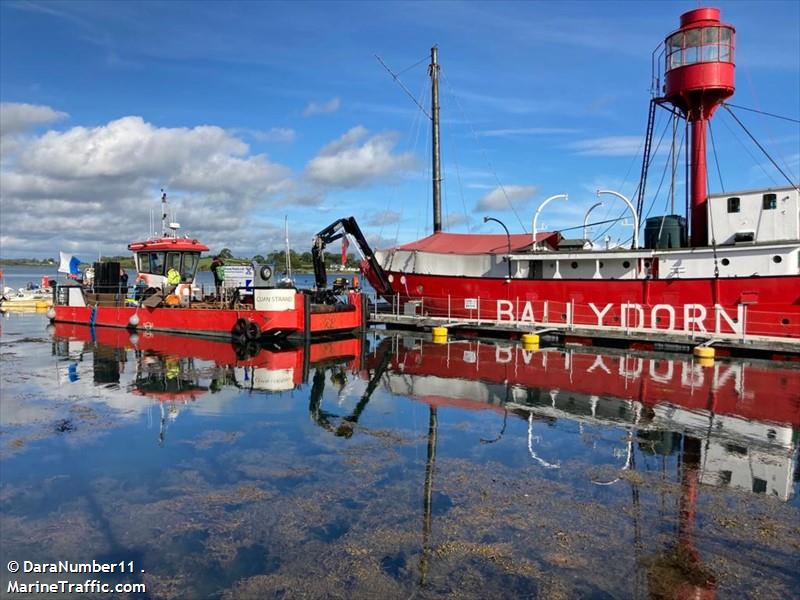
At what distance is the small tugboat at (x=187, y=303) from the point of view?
24.5 m

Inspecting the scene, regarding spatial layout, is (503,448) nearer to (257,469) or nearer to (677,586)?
(257,469)

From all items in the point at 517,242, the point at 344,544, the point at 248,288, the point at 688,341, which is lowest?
the point at 344,544

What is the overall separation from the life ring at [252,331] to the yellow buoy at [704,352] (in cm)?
1618

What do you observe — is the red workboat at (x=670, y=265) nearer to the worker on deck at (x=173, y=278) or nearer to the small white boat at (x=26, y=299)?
the worker on deck at (x=173, y=278)

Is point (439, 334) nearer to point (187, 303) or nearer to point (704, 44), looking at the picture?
point (187, 303)

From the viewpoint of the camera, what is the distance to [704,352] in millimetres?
20219

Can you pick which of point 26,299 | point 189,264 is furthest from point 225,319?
point 26,299


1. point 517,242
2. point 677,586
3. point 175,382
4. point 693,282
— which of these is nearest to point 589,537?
point 677,586

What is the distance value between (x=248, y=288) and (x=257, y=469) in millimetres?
19485

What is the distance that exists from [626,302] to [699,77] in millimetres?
9626

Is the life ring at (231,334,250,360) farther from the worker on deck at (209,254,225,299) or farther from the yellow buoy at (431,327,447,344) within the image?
the yellow buoy at (431,327,447,344)

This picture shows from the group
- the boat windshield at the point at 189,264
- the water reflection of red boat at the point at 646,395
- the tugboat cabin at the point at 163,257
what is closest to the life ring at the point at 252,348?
the water reflection of red boat at the point at 646,395

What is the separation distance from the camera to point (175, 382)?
55.0ft

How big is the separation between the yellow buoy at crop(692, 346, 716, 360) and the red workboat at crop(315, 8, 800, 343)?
4.46 ft
